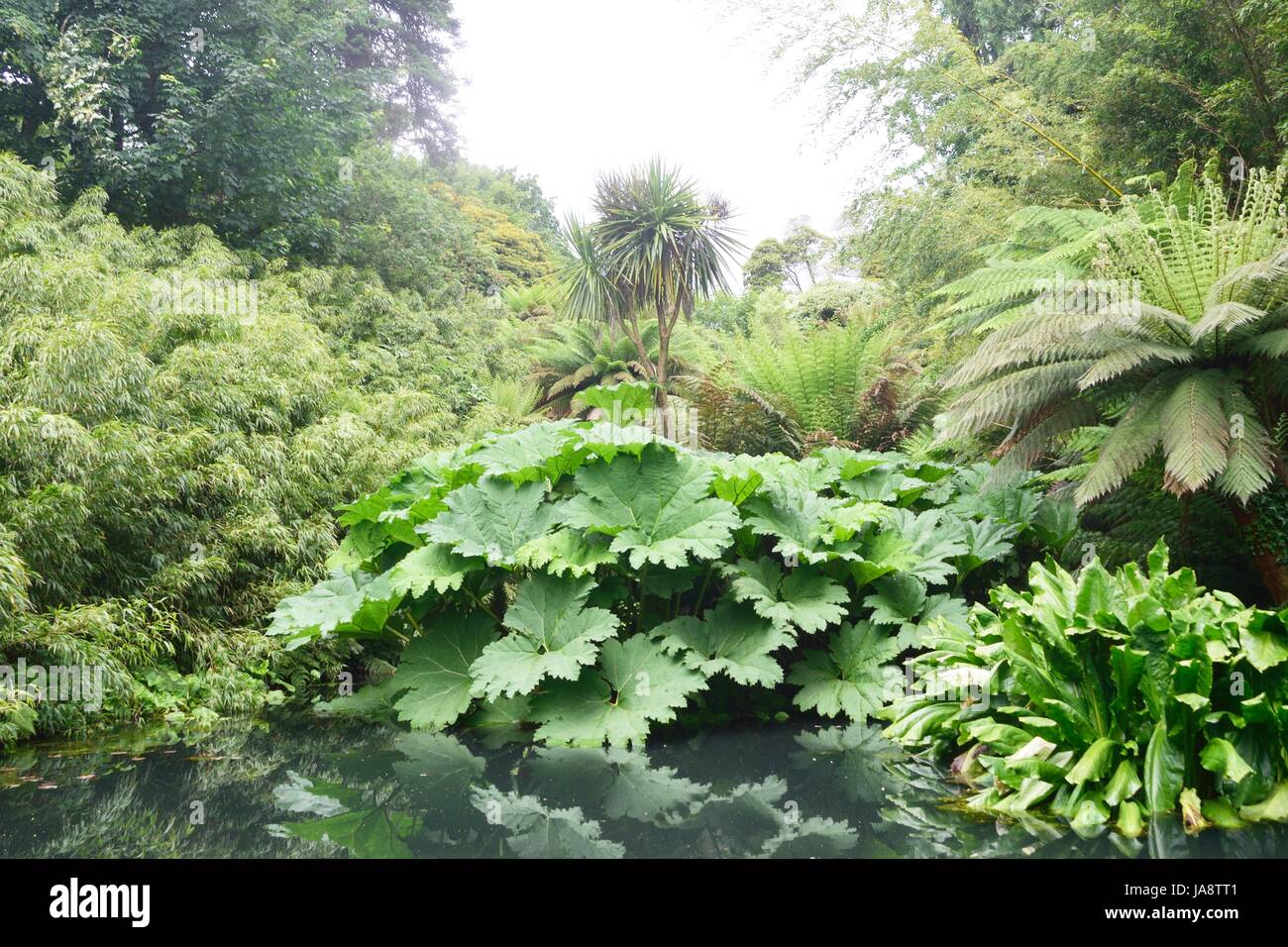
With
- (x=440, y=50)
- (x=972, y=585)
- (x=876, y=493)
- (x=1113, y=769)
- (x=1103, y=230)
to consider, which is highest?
(x=440, y=50)

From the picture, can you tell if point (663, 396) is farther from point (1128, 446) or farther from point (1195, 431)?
point (1195, 431)

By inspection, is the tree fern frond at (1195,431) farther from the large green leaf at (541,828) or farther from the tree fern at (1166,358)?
the large green leaf at (541,828)

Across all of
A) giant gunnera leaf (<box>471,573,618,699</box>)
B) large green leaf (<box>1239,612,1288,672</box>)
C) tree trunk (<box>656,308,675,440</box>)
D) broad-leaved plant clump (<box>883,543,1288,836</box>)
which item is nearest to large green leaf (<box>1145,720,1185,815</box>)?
broad-leaved plant clump (<box>883,543,1288,836</box>)

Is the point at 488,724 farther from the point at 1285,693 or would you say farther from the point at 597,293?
the point at 597,293

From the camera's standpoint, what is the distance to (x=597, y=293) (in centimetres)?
1210

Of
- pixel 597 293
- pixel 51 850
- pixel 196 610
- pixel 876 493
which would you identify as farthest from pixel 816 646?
pixel 597 293

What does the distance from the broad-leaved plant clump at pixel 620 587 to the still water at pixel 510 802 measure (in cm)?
19

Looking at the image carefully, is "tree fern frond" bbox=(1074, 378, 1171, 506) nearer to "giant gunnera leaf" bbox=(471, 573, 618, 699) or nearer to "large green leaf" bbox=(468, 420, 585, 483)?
"giant gunnera leaf" bbox=(471, 573, 618, 699)

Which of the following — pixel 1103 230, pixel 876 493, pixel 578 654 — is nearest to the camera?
pixel 578 654

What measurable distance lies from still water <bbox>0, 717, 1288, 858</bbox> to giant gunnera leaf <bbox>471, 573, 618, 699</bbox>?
0.80 feet

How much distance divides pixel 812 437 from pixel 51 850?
5.67 metres

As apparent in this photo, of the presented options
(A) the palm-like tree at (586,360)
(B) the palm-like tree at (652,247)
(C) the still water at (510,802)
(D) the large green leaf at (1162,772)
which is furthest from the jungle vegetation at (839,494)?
(A) the palm-like tree at (586,360)

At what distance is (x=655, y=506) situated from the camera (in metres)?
3.17

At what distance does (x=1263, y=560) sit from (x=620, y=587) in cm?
229
